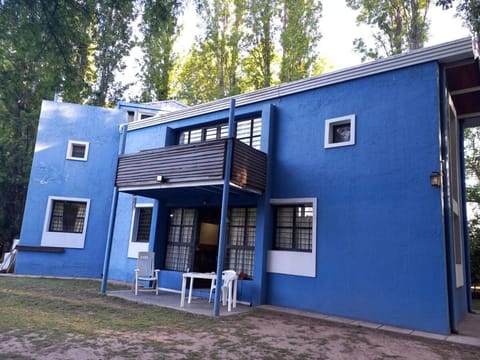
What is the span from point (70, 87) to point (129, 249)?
6490 millimetres

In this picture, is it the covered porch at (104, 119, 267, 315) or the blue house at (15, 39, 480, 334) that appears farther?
the covered porch at (104, 119, 267, 315)

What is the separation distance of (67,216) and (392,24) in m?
14.7

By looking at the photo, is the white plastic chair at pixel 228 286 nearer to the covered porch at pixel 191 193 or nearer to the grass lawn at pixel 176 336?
the covered porch at pixel 191 193

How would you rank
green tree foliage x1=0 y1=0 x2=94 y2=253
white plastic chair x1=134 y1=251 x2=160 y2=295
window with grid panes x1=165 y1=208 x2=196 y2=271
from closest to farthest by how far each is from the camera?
green tree foliage x1=0 y1=0 x2=94 y2=253
white plastic chair x1=134 y1=251 x2=160 y2=295
window with grid panes x1=165 y1=208 x2=196 y2=271

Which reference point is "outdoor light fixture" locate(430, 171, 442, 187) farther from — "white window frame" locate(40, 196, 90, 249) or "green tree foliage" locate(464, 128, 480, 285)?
"white window frame" locate(40, 196, 90, 249)

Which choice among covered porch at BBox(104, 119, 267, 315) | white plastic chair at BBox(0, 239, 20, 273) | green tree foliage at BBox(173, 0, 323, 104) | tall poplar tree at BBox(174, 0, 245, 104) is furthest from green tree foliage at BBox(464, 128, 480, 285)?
white plastic chair at BBox(0, 239, 20, 273)

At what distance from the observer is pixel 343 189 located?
283 inches

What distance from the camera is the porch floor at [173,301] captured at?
6.82 meters

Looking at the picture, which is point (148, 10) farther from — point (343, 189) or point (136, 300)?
point (136, 300)

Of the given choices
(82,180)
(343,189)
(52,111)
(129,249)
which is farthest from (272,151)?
(52,111)

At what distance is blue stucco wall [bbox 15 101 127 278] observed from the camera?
37.7ft

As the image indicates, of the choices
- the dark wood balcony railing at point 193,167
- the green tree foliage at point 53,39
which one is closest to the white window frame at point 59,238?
the dark wood balcony railing at point 193,167

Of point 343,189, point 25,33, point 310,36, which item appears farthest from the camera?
point 310,36

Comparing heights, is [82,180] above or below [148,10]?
below
